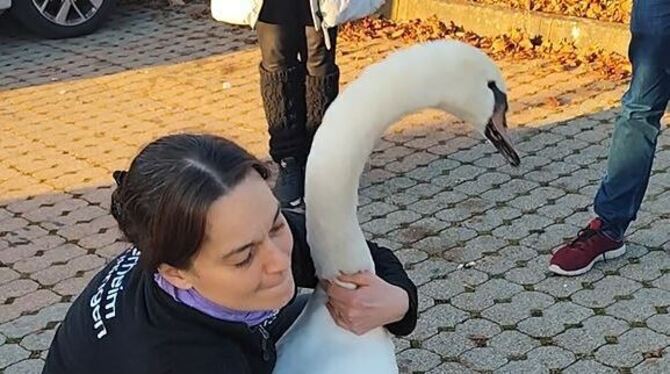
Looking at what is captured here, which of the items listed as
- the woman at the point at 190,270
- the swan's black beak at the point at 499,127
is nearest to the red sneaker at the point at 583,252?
the swan's black beak at the point at 499,127

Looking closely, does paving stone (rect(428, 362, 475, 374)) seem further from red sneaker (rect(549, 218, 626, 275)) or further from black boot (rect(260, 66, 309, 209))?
black boot (rect(260, 66, 309, 209))

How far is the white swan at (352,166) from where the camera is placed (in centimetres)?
235

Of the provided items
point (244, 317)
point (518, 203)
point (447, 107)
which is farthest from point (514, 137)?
point (244, 317)

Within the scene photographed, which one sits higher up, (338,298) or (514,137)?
(338,298)

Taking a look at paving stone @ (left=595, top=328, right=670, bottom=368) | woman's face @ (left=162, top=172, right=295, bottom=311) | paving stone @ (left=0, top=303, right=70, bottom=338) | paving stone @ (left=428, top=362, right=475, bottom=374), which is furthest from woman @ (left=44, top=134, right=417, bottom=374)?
paving stone @ (left=0, top=303, right=70, bottom=338)

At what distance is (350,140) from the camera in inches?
91.8

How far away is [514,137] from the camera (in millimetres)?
5559

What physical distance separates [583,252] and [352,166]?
6.61 ft

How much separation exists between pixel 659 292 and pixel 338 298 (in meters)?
1.92

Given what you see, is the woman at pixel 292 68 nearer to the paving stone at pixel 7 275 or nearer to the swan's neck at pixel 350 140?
the paving stone at pixel 7 275

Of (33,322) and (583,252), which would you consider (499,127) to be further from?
(33,322)

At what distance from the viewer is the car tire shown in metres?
8.09

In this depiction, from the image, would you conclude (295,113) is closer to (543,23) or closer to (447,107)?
(447,107)

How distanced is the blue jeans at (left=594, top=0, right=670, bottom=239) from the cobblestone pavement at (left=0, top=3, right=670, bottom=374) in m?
0.27
